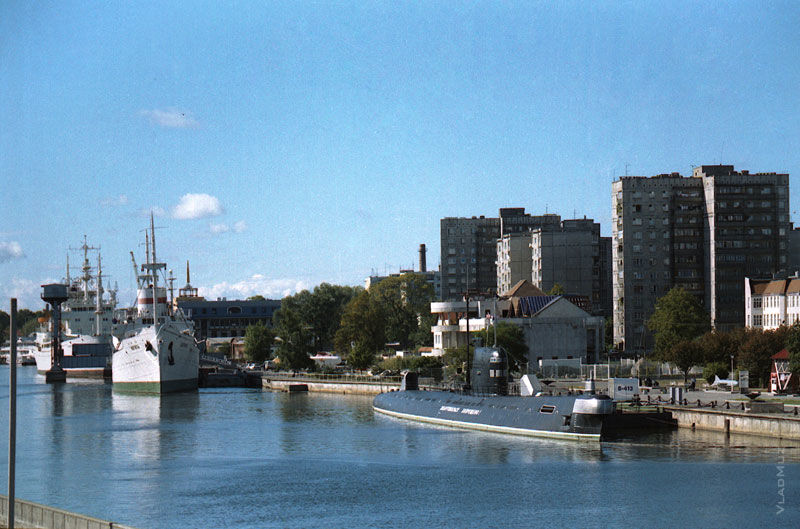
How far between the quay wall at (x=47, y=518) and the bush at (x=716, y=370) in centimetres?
8057

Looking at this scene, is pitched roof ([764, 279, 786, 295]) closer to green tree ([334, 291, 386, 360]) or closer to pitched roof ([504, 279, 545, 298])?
pitched roof ([504, 279, 545, 298])

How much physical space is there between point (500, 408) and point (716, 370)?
105 ft

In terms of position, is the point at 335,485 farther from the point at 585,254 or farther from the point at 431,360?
the point at 585,254

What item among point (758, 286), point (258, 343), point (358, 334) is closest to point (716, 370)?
point (758, 286)

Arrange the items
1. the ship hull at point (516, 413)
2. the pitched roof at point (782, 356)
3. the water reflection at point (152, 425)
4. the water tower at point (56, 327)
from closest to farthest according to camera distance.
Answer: the water reflection at point (152, 425)
the ship hull at point (516, 413)
the pitched roof at point (782, 356)
the water tower at point (56, 327)

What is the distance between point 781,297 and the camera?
130 metres

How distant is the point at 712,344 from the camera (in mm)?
107812

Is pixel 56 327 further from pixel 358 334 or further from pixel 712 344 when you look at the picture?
pixel 712 344

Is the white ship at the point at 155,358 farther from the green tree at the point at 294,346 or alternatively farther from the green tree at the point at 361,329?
the green tree at the point at 361,329

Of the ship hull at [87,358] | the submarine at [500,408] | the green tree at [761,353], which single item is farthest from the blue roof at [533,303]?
the ship hull at [87,358]

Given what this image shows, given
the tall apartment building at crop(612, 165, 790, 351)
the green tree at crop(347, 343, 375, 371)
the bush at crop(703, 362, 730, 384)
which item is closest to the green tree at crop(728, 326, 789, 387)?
the bush at crop(703, 362, 730, 384)

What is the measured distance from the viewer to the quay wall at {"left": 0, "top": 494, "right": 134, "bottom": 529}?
109 feet

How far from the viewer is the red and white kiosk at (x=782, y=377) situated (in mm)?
89750

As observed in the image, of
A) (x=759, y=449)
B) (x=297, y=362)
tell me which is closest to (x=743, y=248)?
(x=297, y=362)
